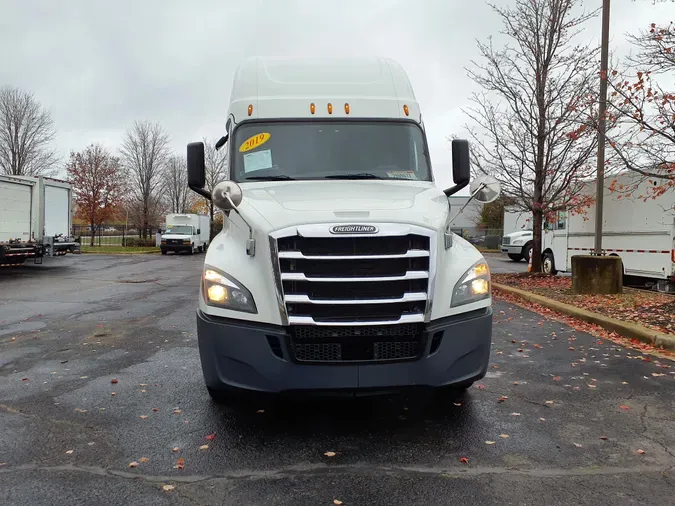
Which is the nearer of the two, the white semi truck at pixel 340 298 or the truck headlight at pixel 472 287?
the white semi truck at pixel 340 298

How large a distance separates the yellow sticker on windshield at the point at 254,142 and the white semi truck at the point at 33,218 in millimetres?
17005

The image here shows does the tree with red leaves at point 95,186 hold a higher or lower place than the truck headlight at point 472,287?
higher

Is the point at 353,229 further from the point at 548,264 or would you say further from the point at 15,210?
the point at 15,210

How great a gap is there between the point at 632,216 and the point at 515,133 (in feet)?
12.0

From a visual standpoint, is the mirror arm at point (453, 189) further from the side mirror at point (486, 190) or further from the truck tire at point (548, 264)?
the truck tire at point (548, 264)

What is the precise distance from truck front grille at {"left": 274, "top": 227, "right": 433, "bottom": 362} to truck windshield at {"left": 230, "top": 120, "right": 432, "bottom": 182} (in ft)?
4.91

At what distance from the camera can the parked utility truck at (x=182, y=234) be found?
3388cm

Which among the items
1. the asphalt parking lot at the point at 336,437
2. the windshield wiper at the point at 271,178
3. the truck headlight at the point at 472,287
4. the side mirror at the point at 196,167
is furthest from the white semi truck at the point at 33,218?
the truck headlight at the point at 472,287

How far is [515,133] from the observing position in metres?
14.6

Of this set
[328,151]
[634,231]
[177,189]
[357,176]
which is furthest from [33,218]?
[177,189]

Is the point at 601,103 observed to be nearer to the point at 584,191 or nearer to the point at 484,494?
the point at 584,191

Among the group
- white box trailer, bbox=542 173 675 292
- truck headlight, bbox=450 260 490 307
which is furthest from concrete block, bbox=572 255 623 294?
truck headlight, bbox=450 260 490 307

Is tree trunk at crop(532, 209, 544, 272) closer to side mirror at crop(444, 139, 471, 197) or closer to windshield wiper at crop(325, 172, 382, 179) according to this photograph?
side mirror at crop(444, 139, 471, 197)

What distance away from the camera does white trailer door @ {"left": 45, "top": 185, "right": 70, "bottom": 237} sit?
21.7m
